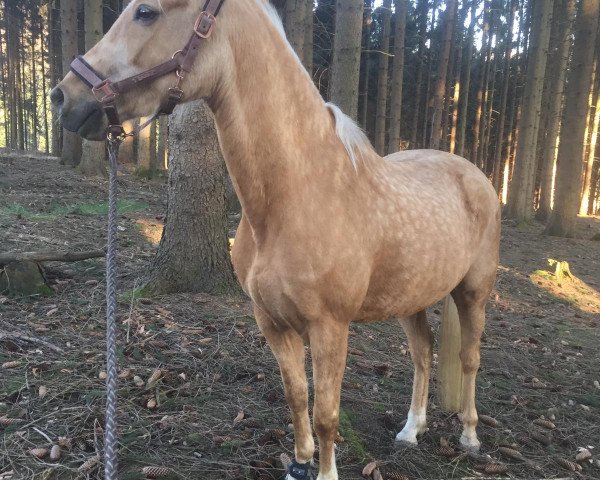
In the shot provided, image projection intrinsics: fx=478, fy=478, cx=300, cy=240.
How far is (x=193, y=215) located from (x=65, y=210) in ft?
18.2

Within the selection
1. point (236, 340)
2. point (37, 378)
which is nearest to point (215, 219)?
point (236, 340)

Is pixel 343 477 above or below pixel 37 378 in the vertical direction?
below

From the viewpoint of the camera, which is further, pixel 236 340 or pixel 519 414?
pixel 236 340

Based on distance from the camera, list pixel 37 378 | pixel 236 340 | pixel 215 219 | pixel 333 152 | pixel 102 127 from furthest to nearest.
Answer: pixel 215 219, pixel 236 340, pixel 37 378, pixel 333 152, pixel 102 127

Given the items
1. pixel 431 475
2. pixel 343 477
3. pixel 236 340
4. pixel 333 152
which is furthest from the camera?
pixel 236 340

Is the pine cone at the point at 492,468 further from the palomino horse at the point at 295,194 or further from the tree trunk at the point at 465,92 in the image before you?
the tree trunk at the point at 465,92

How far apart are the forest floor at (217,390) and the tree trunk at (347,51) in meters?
3.39

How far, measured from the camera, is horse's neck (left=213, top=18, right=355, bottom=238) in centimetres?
228

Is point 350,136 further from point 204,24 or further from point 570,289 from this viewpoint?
point 570,289

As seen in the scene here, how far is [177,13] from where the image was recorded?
2.07 m

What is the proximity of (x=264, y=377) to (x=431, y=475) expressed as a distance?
1.46m

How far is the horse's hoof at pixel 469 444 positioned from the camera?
3.61m

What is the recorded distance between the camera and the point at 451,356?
3998 mm

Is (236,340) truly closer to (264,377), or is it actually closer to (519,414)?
(264,377)
